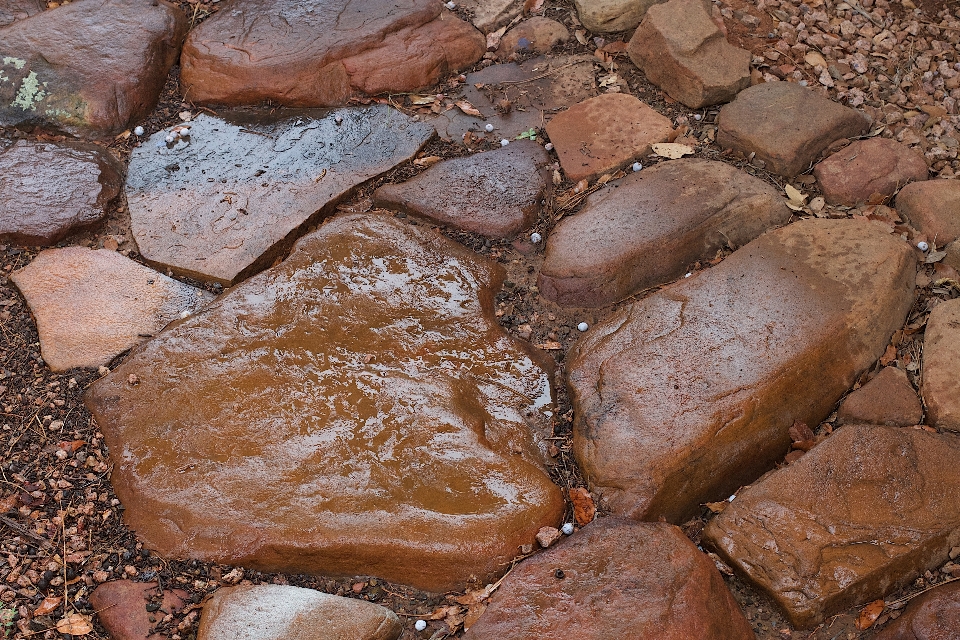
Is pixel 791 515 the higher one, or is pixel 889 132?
pixel 889 132

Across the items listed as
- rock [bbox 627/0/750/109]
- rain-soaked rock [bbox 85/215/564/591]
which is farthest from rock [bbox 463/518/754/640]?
rock [bbox 627/0/750/109]

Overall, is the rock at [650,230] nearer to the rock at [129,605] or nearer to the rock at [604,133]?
the rock at [604,133]

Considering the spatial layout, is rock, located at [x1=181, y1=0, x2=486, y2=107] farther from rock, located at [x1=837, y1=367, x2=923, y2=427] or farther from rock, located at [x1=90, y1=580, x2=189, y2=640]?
rock, located at [x1=837, y1=367, x2=923, y2=427]

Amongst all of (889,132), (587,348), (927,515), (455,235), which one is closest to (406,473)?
(587,348)

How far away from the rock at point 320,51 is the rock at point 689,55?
0.80 m

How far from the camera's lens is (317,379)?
2.67m

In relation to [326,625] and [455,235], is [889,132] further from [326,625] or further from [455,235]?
[326,625]

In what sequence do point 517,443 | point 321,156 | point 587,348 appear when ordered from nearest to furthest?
point 517,443
point 587,348
point 321,156

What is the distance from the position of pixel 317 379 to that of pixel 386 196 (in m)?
0.93

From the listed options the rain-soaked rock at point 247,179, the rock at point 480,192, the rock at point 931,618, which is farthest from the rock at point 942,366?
the rain-soaked rock at point 247,179

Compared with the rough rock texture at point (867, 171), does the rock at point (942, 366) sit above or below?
below

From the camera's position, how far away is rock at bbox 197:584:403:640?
2176 millimetres

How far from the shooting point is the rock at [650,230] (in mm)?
2955

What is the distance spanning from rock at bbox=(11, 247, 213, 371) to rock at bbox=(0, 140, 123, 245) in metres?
0.12
